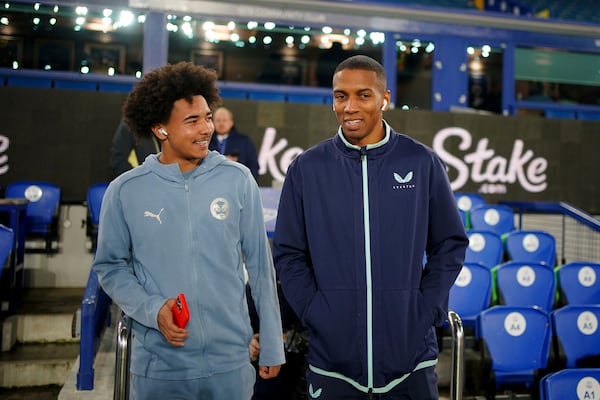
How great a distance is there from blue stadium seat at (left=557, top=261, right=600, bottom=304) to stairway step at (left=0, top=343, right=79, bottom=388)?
4.07 meters

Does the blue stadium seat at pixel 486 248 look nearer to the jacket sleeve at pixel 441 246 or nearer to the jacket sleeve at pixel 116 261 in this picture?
the jacket sleeve at pixel 441 246

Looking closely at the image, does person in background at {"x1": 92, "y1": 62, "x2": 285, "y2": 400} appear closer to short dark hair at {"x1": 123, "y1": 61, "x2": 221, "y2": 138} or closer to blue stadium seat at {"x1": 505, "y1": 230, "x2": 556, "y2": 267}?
short dark hair at {"x1": 123, "y1": 61, "x2": 221, "y2": 138}

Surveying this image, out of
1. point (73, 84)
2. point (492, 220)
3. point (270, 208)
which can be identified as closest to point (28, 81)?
point (73, 84)

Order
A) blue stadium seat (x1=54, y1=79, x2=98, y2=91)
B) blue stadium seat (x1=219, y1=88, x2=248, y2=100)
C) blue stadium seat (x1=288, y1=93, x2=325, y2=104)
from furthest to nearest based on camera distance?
blue stadium seat (x1=288, y1=93, x2=325, y2=104), blue stadium seat (x1=219, y1=88, x2=248, y2=100), blue stadium seat (x1=54, y1=79, x2=98, y2=91)

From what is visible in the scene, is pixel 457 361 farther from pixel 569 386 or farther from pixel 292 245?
pixel 569 386

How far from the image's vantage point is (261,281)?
2154mm

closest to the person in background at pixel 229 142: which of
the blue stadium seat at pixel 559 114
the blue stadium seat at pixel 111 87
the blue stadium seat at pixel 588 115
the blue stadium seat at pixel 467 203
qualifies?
the blue stadium seat at pixel 467 203

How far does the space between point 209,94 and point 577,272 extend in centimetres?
425

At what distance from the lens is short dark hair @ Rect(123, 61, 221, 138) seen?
2258 millimetres

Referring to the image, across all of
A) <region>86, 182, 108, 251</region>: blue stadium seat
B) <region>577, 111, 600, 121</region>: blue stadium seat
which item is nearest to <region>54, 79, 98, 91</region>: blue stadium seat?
<region>86, 182, 108, 251</region>: blue stadium seat

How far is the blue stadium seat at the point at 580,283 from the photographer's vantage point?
17.4ft

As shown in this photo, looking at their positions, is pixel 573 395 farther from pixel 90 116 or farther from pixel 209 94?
pixel 90 116

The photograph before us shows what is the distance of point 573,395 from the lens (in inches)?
A: 133

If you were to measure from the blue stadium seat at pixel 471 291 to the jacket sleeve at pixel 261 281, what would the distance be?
3090mm
